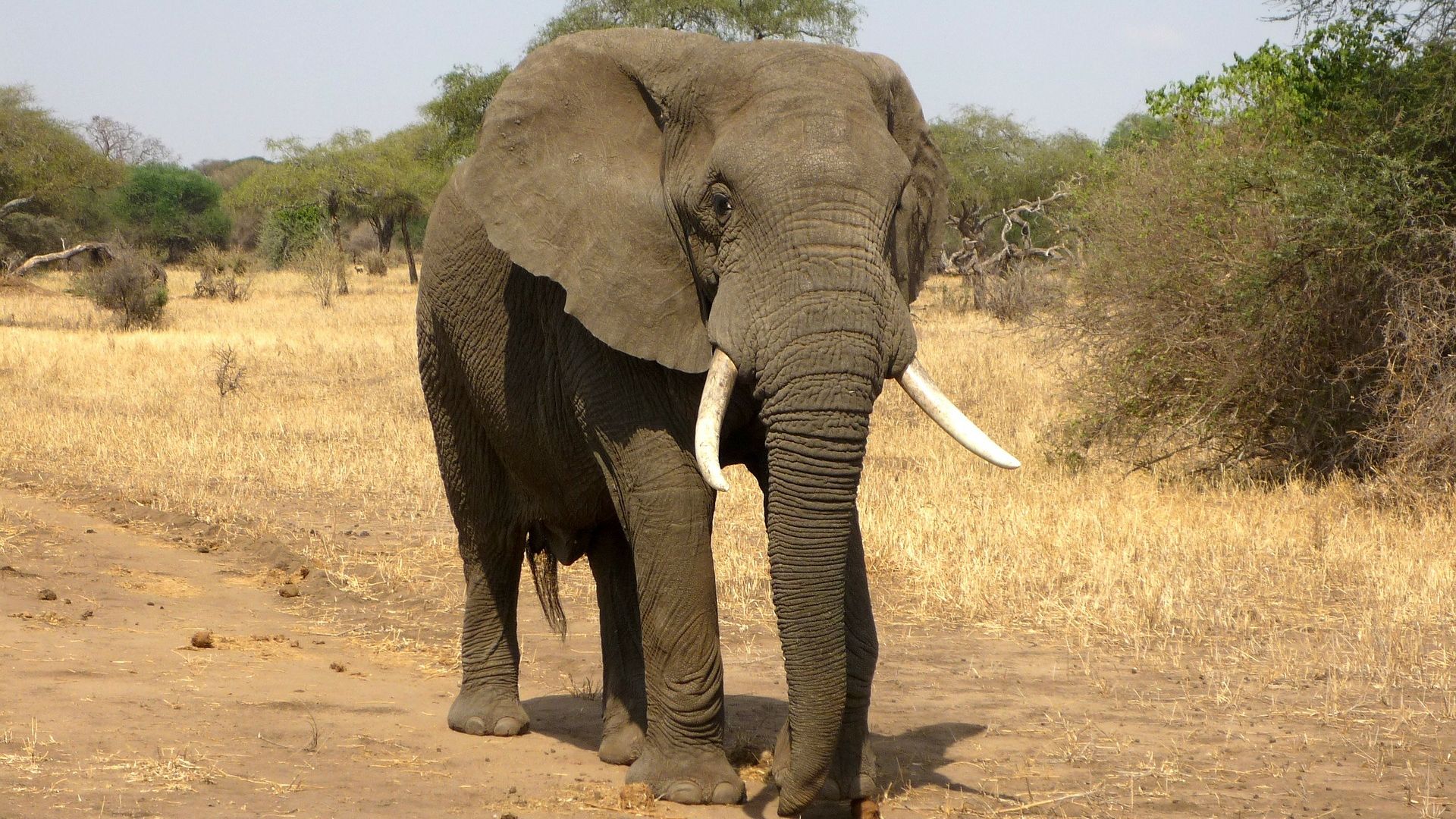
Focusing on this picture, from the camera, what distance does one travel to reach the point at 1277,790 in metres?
4.74

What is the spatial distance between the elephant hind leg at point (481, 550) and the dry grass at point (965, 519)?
1.83 meters

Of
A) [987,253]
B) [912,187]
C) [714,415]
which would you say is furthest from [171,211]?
[714,415]

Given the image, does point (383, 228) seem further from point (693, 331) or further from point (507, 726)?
point (693, 331)

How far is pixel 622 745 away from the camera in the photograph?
5.15 m

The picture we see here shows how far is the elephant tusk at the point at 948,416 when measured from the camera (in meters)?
3.81

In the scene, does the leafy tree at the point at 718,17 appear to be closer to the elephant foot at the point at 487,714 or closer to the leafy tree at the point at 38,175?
the leafy tree at the point at 38,175

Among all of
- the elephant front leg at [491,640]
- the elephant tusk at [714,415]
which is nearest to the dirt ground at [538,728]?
the elephant front leg at [491,640]

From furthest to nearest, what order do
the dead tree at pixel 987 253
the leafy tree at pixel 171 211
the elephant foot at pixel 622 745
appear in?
1. the leafy tree at pixel 171 211
2. the dead tree at pixel 987 253
3. the elephant foot at pixel 622 745

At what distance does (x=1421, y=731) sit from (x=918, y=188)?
2775 mm

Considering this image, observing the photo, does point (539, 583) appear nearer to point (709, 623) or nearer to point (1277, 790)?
point (709, 623)

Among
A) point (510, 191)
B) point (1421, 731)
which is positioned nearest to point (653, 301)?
point (510, 191)

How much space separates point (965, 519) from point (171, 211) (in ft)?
168

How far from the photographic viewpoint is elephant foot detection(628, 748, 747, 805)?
4.54 meters

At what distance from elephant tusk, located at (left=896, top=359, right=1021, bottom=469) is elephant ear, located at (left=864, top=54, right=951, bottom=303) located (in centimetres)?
39
